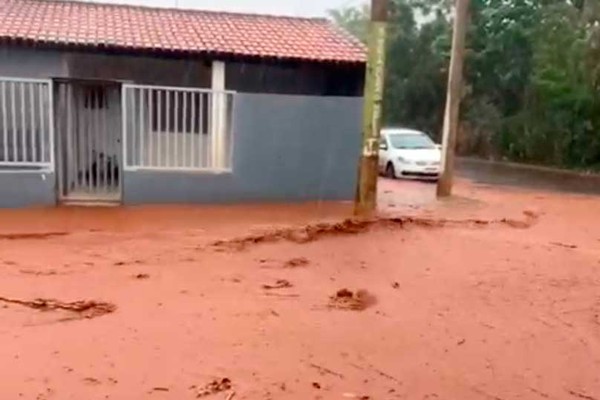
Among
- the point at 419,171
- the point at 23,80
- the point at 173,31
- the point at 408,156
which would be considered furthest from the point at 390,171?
the point at 23,80

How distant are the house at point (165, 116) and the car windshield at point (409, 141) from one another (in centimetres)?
703

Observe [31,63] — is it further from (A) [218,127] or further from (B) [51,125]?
(A) [218,127]

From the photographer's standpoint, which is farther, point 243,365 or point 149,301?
point 149,301

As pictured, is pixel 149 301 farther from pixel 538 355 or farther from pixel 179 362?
pixel 538 355

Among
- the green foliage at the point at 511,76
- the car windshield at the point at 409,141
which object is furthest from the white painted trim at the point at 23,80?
the green foliage at the point at 511,76

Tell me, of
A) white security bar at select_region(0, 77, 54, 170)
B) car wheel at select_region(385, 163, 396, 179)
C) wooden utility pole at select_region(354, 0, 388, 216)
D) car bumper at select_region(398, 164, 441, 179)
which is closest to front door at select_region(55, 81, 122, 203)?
white security bar at select_region(0, 77, 54, 170)

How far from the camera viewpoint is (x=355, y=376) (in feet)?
16.2

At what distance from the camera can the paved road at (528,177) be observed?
20.3 metres

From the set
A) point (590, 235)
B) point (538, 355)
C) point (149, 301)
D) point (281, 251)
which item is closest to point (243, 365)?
point (149, 301)

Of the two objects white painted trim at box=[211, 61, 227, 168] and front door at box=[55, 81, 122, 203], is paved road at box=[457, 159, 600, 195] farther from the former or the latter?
front door at box=[55, 81, 122, 203]

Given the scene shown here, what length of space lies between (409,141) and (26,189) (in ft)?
39.7

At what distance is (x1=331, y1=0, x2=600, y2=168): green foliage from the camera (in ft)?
83.1

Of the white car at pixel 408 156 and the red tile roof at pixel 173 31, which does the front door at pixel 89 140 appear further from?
the white car at pixel 408 156

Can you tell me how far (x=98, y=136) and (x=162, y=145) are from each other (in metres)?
1.20
